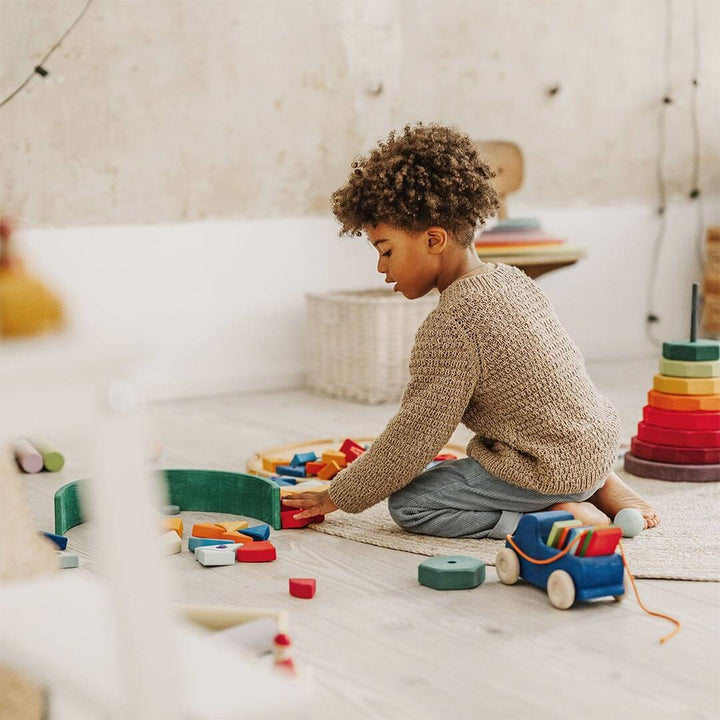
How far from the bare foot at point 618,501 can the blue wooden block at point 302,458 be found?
2.00 ft

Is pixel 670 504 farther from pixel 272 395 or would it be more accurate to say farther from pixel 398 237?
pixel 272 395

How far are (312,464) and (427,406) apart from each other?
56 cm

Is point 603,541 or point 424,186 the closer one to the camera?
point 603,541

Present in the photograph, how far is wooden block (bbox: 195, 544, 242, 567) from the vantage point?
1.75 meters

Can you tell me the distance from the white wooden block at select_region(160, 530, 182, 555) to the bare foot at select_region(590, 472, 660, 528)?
0.71 metres

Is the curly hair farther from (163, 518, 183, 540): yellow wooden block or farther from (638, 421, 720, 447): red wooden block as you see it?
(638, 421, 720, 447): red wooden block

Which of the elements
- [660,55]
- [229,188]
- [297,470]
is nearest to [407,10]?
[229,188]

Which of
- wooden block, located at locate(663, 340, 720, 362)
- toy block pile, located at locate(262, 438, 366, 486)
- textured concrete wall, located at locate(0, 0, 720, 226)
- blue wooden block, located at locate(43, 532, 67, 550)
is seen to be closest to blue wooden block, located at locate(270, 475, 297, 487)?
toy block pile, located at locate(262, 438, 366, 486)

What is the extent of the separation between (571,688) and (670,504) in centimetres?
90

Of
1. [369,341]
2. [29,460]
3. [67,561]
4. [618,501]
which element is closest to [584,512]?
[618,501]

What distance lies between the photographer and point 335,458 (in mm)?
2285

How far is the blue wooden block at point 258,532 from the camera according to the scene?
A: 1866mm

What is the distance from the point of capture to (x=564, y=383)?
1812mm

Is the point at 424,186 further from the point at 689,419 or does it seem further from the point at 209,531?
the point at 689,419
